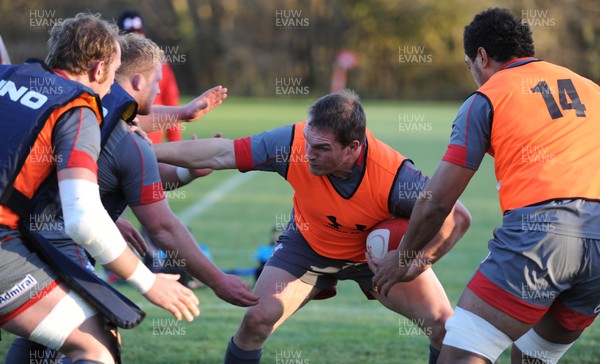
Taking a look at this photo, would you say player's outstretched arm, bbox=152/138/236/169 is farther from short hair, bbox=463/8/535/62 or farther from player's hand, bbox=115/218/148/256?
short hair, bbox=463/8/535/62

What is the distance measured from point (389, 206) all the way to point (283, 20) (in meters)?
43.2

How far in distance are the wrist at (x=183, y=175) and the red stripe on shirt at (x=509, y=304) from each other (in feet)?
6.59

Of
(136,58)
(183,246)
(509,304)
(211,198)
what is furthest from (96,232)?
(211,198)

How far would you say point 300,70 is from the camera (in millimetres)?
46812

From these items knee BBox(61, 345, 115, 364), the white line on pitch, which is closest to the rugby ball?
knee BBox(61, 345, 115, 364)

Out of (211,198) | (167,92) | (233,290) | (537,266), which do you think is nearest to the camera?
(537,266)

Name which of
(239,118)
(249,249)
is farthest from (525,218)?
(239,118)

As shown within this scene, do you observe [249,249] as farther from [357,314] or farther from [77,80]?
[77,80]

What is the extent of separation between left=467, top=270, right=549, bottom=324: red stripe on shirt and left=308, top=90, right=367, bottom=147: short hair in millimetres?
1175

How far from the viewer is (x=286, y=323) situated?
7.18 metres

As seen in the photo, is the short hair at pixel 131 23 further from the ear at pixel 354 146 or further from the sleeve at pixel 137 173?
the sleeve at pixel 137 173

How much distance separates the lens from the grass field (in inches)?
239

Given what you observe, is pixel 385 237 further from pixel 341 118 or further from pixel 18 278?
pixel 18 278

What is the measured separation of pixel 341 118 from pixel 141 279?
→ 159 cm
